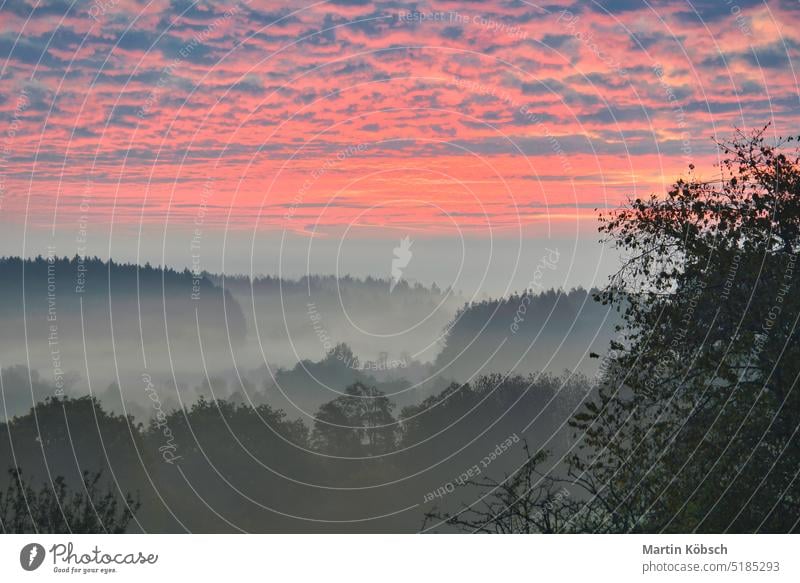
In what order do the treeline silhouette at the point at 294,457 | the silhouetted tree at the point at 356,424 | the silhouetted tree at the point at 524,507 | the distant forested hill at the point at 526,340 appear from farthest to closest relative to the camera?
1. the distant forested hill at the point at 526,340
2. the silhouetted tree at the point at 356,424
3. the treeline silhouette at the point at 294,457
4. the silhouetted tree at the point at 524,507

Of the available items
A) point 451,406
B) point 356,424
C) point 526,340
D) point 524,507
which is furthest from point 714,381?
point 526,340

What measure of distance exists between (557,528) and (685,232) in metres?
8.88

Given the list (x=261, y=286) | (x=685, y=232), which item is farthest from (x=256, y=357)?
(x=685, y=232)

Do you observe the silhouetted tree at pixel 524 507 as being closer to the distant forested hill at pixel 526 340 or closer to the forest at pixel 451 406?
the forest at pixel 451 406

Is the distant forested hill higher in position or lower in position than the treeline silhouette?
higher
